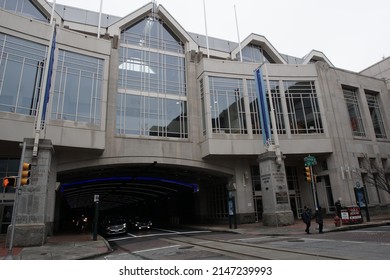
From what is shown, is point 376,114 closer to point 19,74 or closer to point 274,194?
point 274,194

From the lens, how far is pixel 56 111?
22156 mm

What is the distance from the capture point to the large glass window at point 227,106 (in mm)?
27594

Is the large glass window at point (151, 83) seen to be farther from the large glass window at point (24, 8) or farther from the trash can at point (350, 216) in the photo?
the trash can at point (350, 216)

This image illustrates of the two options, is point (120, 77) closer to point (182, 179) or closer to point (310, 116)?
point (182, 179)

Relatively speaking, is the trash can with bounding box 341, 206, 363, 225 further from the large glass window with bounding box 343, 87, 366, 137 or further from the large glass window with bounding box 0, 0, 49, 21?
the large glass window with bounding box 0, 0, 49, 21

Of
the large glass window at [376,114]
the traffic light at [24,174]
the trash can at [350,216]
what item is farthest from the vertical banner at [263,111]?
the traffic light at [24,174]

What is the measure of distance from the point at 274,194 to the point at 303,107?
11395 millimetres

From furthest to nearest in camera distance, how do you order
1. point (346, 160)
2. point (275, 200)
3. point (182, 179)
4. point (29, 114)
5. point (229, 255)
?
point (182, 179), point (346, 160), point (275, 200), point (29, 114), point (229, 255)

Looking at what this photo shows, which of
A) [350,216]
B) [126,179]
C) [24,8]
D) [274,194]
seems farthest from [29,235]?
[24,8]

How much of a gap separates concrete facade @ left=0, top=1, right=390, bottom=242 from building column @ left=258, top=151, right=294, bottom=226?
0.09m

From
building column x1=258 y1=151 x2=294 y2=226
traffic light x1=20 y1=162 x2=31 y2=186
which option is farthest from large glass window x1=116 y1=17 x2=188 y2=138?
traffic light x1=20 y1=162 x2=31 y2=186

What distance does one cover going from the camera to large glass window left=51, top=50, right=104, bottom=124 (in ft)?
74.3

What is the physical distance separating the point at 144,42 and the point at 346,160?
2336cm

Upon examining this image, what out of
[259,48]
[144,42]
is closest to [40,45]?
[144,42]
